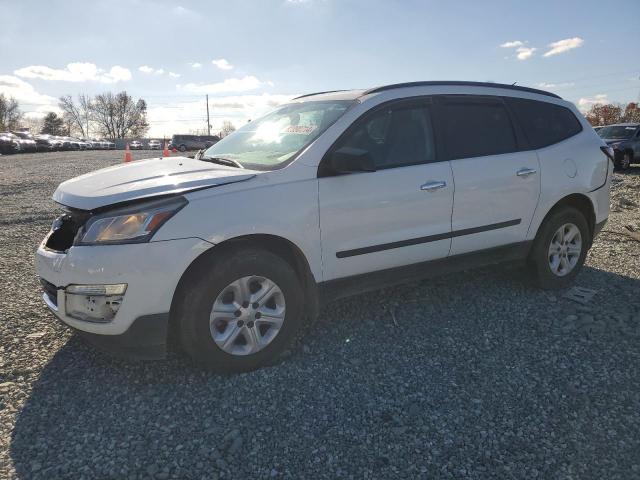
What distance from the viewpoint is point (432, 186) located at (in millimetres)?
3494

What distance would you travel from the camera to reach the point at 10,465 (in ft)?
7.29

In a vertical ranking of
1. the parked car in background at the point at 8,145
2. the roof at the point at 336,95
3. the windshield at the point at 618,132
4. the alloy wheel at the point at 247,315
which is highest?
the parked car in background at the point at 8,145

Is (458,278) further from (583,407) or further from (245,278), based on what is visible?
(245,278)

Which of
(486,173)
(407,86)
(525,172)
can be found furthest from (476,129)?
(407,86)

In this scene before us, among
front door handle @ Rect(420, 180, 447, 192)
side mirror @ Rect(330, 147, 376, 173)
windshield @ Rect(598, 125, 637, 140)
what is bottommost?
front door handle @ Rect(420, 180, 447, 192)

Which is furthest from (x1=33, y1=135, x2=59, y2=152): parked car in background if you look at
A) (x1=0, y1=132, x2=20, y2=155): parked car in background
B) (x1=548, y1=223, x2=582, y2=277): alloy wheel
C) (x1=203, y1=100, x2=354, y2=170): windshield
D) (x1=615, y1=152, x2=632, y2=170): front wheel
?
(x1=548, y1=223, x2=582, y2=277): alloy wheel

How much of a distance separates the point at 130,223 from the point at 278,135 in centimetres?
141

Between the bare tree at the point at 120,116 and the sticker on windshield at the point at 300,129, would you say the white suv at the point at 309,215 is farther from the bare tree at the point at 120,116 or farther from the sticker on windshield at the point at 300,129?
the bare tree at the point at 120,116

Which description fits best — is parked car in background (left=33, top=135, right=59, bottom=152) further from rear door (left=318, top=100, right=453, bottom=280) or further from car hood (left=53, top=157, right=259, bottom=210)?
rear door (left=318, top=100, right=453, bottom=280)

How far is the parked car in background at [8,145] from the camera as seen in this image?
31.8 meters

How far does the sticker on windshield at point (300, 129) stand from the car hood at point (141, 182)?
59 cm

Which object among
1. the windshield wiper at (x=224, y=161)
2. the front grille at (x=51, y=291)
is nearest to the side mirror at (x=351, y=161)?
the windshield wiper at (x=224, y=161)

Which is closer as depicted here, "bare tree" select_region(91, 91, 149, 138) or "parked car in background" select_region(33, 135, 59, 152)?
"parked car in background" select_region(33, 135, 59, 152)

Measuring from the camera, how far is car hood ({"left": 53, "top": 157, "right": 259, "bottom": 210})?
108 inches
